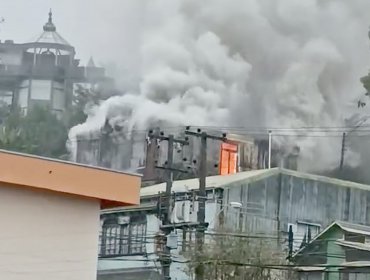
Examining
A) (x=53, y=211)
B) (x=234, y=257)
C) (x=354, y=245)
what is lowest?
(x=53, y=211)

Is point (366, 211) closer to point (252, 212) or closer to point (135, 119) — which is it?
point (252, 212)

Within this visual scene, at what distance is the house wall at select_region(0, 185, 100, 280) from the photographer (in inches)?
550

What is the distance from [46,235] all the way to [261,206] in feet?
80.8

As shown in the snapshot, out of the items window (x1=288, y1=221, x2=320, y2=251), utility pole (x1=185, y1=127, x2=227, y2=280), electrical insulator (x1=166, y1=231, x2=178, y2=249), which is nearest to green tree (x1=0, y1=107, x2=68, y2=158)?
window (x1=288, y1=221, x2=320, y2=251)

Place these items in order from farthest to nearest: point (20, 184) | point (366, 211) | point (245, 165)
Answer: point (245, 165), point (366, 211), point (20, 184)

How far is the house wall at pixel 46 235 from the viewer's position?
14.0 m

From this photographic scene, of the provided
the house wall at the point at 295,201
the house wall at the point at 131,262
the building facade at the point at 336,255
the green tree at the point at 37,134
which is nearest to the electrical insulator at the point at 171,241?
the building facade at the point at 336,255

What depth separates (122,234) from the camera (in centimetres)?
3747

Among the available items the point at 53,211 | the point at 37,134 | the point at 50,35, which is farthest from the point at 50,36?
the point at 53,211

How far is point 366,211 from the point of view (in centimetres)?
4234

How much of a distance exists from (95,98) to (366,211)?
84.8 ft

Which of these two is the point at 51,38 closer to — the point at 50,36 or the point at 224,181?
the point at 50,36

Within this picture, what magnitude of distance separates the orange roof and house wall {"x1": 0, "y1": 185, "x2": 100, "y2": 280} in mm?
168

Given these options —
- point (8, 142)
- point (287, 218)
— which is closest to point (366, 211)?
point (287, 218)
